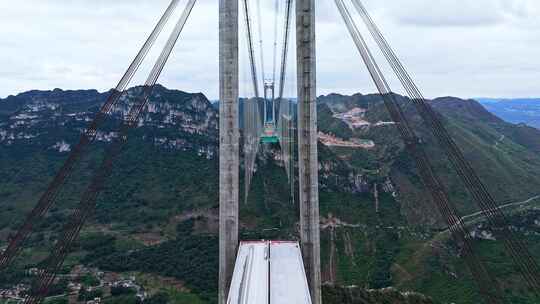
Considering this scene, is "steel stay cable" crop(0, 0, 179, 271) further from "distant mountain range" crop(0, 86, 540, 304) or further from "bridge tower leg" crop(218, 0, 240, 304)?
"distant mountain range" crop(0, 86, 540, 304)

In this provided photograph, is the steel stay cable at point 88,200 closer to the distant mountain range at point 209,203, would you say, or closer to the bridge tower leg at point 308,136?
the bridge tower leg at point 308,136

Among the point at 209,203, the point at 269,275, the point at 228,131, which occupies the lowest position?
the point at 209,203

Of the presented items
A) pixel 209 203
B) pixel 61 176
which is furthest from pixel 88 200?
pixel 209 203

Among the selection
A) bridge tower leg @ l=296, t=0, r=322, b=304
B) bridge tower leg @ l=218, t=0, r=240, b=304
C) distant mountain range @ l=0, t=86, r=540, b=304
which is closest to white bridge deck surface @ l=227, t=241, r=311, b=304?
bridge tower leg @ l=296, t=0, r=322, b=304

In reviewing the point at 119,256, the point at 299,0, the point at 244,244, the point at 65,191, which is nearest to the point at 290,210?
the point at 119,256

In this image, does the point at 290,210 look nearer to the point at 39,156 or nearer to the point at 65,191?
the point at 65,191

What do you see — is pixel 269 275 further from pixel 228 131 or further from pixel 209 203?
pixel 209 203
